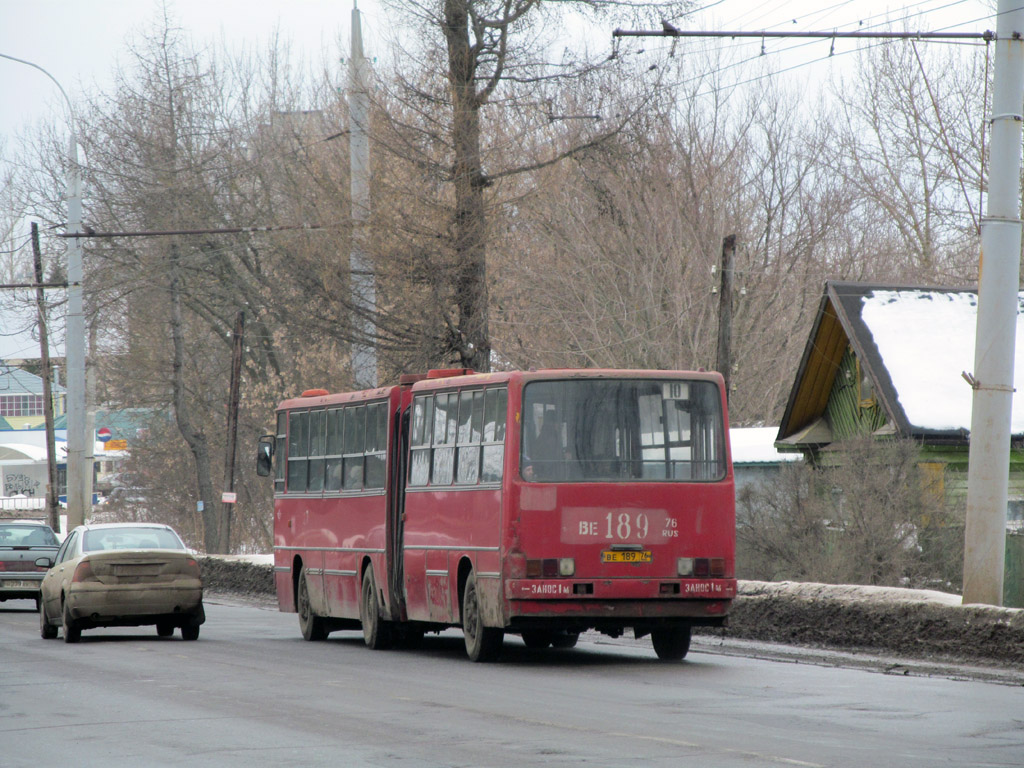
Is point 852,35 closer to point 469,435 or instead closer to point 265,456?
point 469,435

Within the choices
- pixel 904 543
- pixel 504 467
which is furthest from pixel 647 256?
pixel 504 467

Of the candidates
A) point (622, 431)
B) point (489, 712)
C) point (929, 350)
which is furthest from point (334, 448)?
point (929, 350)

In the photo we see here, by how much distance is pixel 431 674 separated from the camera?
15.4 meters

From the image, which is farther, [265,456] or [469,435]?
[265,456]

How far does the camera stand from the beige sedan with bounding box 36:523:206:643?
65.3ft

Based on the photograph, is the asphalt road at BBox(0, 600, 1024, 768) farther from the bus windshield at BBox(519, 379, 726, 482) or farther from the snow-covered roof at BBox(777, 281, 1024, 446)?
the snow-covered roof at BBox(777, 281, 1024, 446)

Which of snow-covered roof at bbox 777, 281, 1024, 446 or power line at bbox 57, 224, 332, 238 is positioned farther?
power line at bbox 57, 224, 332, 238

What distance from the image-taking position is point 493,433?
54.5ft

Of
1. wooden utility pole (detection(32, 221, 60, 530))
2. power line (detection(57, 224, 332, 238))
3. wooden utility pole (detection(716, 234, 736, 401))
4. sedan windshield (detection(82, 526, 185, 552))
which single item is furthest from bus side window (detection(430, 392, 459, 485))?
wooden utility pole (detection(32, 221, 60, 530))

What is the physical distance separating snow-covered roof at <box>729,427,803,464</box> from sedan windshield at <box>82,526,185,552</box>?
14.6 meters

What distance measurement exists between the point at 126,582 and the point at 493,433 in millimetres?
5947

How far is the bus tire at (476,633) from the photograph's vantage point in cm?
1661

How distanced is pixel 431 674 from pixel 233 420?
27.6 m

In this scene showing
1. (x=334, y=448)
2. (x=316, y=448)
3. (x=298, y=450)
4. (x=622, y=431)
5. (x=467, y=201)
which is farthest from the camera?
(x=467, y=201)
